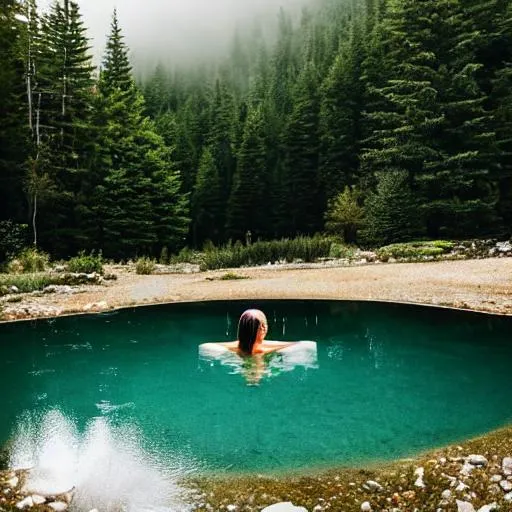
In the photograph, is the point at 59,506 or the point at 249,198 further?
the point at 249,198

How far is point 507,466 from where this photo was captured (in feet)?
10.5

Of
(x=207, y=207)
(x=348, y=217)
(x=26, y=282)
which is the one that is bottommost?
(x=26, y=282)

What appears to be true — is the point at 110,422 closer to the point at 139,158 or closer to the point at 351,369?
the point at 351,369

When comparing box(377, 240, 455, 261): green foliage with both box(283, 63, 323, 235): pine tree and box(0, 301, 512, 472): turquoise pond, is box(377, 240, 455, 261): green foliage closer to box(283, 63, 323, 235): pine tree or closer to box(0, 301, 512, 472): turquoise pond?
box(0, 301, 512, 472): turquoise pond

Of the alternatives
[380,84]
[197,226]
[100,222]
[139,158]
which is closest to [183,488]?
[100,222]

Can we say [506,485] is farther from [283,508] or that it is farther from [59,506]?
[59,506]

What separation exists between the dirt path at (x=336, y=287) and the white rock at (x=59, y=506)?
704 cm

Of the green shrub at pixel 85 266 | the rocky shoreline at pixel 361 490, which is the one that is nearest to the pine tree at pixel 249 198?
the green shrub at pixel 85 266

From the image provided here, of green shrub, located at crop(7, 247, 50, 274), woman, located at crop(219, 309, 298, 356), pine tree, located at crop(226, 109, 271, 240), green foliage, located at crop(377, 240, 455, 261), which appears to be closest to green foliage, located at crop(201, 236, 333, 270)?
green foliage, located at crop(377, 240, 455, 261)

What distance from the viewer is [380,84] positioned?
2766 cm

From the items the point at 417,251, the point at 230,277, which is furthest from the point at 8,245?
the point at 417,251

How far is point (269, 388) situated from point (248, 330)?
933 mm

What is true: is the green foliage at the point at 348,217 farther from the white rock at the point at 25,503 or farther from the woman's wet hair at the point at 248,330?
the white rock at the point at 25,503

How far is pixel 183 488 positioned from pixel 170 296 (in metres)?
8.10
